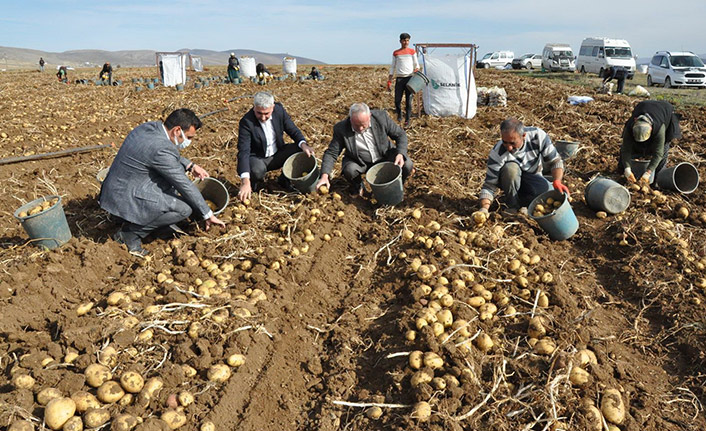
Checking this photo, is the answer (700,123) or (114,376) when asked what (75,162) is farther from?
(700,123)

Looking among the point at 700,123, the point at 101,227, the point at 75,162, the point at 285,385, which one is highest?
the point at 700,123

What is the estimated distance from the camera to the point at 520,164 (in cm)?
465

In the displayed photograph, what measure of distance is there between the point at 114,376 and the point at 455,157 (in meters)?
5.75

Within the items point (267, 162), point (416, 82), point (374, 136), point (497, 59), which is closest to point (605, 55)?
point (497, 59)

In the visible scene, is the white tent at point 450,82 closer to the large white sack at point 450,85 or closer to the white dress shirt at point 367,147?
the large white sack at point 450,85

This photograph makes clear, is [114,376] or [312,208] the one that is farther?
[312,208]

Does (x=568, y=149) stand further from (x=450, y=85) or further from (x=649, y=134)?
(x=450, y=85)

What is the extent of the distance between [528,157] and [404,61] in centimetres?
499

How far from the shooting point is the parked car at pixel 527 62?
1419 inches

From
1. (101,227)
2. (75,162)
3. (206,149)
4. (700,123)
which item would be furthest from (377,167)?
(700,123)

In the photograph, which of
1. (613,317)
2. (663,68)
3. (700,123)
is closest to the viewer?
(613,317)

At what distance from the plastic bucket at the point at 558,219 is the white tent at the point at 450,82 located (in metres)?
5.63

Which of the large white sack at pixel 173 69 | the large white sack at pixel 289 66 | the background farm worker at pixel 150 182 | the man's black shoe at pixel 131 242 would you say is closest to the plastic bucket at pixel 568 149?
the background farm worker at pixel 150 182

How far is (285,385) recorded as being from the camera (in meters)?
2.86
